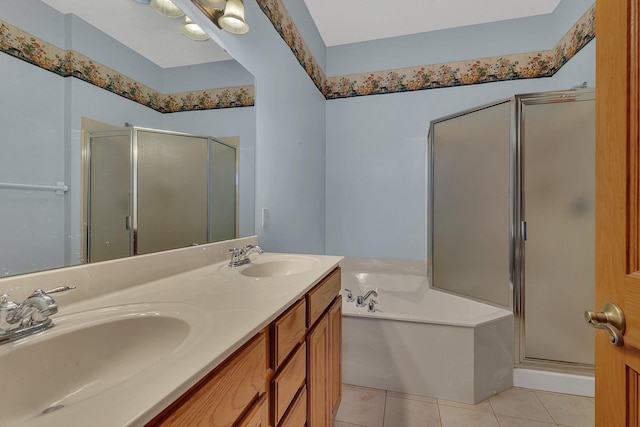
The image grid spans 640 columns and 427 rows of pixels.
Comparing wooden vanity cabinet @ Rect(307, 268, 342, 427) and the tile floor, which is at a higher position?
wooden vanity cabinet @ Rect(307, 268, 342, 427)

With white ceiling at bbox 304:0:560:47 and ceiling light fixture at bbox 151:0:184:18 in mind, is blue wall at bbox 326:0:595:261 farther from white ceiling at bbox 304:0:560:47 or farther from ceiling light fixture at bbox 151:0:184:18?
ceiling light fixture at bbox 151:0:184:18

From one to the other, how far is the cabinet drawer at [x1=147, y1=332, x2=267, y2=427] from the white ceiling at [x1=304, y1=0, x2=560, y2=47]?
2.63 m

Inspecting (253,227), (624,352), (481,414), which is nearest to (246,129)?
(253,227)

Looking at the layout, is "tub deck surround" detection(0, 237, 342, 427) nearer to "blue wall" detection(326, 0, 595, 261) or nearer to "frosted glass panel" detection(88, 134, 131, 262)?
"frosted glass panel" detection(88, 134, 131, 262)

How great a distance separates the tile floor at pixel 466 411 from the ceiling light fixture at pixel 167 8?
2.03 m

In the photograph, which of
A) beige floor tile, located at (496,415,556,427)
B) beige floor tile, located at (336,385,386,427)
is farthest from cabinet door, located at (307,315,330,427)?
beige floor tile, located at (496,415,556,427)

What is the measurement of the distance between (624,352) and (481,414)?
1.32 metres

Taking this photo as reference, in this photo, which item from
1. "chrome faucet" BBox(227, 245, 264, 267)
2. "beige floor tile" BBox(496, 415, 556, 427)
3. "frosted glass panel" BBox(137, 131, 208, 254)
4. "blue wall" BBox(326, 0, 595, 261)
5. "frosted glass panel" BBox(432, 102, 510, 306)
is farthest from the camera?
"blue wall" BBox(326, 0, 595, 261)

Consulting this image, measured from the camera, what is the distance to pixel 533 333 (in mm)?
1806

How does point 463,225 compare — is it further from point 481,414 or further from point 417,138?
point 481,414

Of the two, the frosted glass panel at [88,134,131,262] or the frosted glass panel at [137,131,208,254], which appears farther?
the frosted glass panel at [137,131,208,254]

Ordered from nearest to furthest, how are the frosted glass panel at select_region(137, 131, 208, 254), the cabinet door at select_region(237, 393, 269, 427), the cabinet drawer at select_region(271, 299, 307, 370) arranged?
the cabinet door at select_region(237, 393, 269, 427), the cabinet drawer at select_region(271, 299, 307, 370), the frosted glass panel at select_region(137, 131, 208, 254)

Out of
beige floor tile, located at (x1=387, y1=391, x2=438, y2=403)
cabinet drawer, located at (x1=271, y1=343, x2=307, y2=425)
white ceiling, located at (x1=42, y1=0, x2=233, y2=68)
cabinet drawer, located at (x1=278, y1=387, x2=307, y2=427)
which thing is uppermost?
white ceiling, located at (x1=42, y1=0, x2=233, y2=68)

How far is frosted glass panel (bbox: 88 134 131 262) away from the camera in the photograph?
31.4 inches
